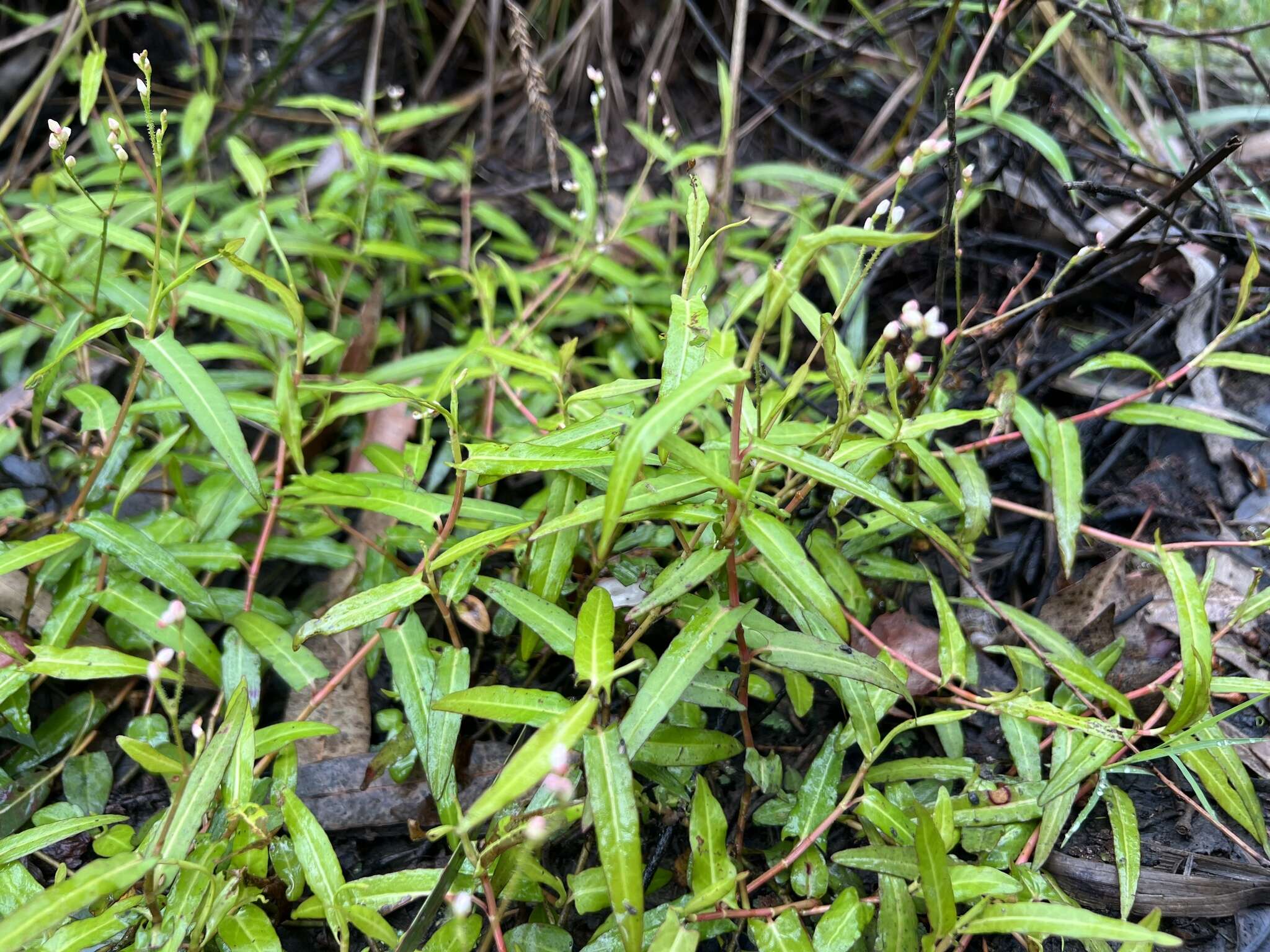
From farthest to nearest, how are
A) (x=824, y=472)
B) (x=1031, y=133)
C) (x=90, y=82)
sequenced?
(x=1031, y=133) < (x=90, y=82) < (x=824, y=472)

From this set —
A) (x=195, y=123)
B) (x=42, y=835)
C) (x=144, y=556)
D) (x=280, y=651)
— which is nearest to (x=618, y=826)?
(x=280, y=651)

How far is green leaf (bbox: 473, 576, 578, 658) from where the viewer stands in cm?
134

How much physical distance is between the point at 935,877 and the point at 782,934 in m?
0.22

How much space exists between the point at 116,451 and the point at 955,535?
5.53ft

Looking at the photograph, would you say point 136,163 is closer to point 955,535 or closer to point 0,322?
point 0,322

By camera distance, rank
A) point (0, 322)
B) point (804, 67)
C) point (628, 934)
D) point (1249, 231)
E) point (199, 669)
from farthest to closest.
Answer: point (804, 67) → point (0, 322) → point (1249, 231) → point (199, 669) → point (628, 934)

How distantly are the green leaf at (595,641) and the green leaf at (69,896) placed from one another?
56 centimetres

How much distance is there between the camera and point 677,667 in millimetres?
1187

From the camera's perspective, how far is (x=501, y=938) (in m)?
1.23

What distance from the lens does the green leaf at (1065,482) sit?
5.23 ft

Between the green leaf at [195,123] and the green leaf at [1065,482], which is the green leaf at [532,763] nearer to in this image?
the green leaf at [1065,482]

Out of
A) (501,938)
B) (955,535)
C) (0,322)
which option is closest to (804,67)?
(955,535)

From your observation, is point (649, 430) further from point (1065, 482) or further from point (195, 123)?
point (195, 123)

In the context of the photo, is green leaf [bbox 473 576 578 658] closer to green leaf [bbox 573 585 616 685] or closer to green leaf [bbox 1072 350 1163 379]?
green leaf [bbox 573 585 616 685]
